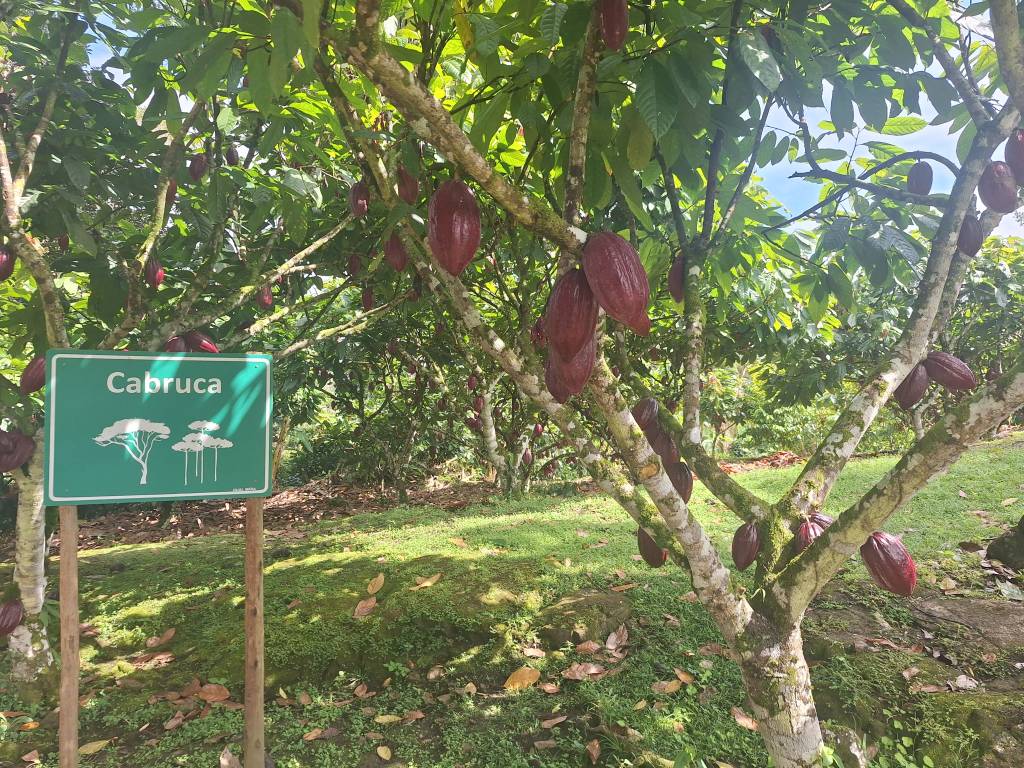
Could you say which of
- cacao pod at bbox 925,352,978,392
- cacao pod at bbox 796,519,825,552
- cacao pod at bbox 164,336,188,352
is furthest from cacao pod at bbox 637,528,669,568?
cacao pod at bbox 164,336,188,352

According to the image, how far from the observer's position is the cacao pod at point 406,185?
56.6 inches

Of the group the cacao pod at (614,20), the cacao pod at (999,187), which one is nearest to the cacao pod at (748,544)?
the cacao pod at (999,187)

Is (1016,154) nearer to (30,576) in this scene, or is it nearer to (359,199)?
(359,199)

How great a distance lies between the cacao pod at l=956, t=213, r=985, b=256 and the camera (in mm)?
1442

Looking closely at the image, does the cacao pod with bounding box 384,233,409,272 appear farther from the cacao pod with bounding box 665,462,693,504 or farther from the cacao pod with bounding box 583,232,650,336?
the cacao pod with bounding box 665,462,693,504

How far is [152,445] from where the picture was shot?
1.48 m

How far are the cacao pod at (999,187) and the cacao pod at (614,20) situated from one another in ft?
3.33

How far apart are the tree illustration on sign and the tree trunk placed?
37.1 inches

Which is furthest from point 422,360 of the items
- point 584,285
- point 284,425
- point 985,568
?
point 584,285

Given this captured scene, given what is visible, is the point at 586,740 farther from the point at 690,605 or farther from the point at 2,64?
the point at 2,64

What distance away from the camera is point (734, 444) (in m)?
9.32

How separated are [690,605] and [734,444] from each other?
23.7 ft

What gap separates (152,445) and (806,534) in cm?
157

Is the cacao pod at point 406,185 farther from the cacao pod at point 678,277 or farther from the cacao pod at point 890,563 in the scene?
the cacao pod at point 890,563
